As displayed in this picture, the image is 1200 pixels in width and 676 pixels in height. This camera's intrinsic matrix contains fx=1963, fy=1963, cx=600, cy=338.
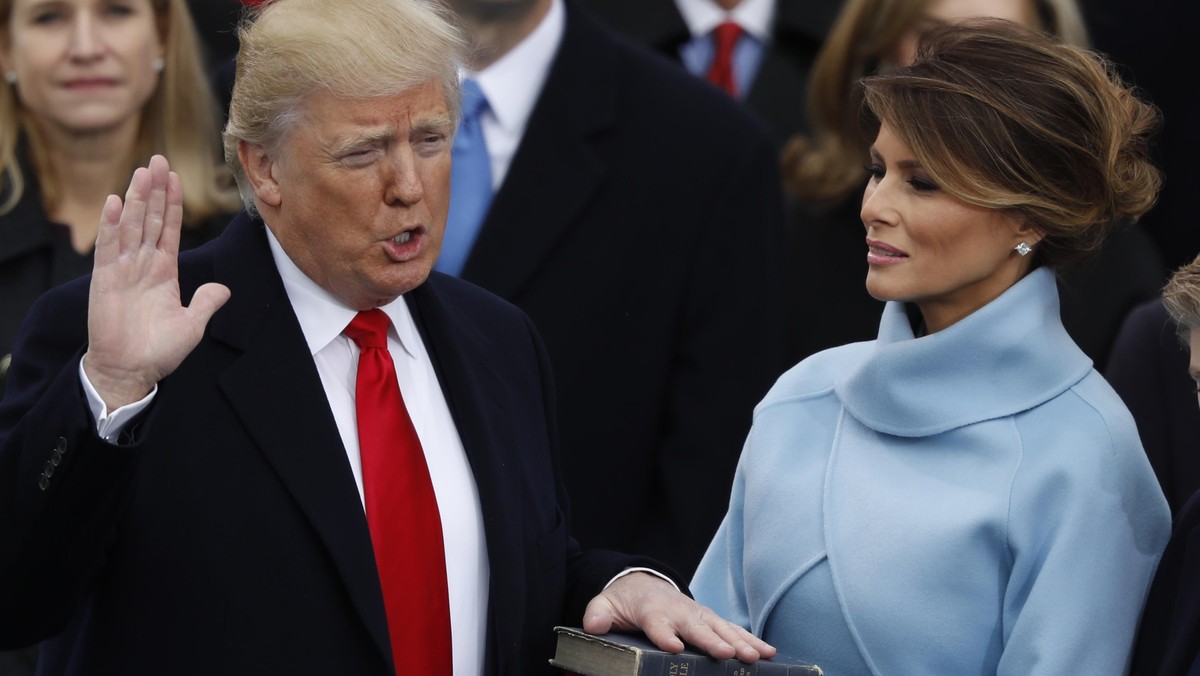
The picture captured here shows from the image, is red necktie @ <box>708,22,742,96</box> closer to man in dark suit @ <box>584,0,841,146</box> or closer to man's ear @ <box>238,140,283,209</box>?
man in dark suit @ <box>584,0,841,146</box>

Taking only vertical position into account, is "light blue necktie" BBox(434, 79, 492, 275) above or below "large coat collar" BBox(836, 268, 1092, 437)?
above

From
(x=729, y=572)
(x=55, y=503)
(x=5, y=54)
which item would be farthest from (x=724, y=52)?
(x=55, y=503)

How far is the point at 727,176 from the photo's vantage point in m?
4.62

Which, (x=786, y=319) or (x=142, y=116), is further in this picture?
(x=786, y=319)

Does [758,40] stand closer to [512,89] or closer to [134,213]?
[512,89]

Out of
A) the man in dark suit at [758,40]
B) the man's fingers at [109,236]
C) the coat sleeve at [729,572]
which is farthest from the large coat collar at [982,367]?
the man in dark suit at [758,40]

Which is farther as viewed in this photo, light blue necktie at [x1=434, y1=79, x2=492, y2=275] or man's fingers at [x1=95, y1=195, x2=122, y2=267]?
light blue necktie at [x1=434, y1=79, x2=492, y2=275]

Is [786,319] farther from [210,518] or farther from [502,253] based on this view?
[210,518]

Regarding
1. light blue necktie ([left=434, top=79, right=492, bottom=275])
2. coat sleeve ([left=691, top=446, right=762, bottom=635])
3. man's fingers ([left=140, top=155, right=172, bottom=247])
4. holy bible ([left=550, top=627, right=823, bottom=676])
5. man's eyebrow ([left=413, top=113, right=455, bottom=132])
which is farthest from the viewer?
light blue necktie ([left=434, top=79, right=492, bottom=275])

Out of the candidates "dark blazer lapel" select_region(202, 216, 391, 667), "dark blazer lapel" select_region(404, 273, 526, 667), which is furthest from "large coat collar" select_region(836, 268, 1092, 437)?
"dark blazer lapel" select_region(202, 216, 391, 667)

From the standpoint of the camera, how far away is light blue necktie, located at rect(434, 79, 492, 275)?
459 cm

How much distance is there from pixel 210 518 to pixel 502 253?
1542 millimetres

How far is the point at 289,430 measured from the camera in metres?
3.13

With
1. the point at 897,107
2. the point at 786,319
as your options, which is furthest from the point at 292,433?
the point at 786,319
